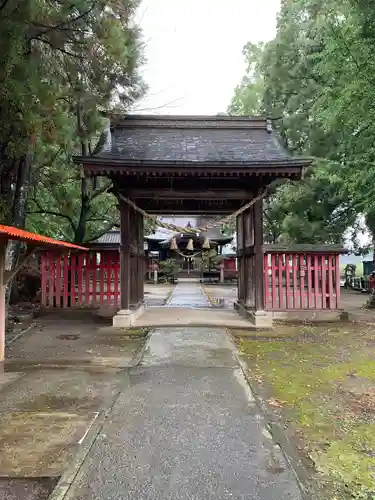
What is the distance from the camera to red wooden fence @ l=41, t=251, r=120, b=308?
1030cm

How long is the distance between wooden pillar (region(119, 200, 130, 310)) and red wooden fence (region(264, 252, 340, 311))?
3.29 m

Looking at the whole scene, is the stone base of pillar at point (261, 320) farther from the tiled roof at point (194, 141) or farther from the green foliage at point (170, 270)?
the green foliage at point (170, 270)

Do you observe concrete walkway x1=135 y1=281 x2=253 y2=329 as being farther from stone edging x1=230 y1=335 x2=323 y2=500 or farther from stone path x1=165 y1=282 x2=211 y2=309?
stone edging x1=230 y1=335 x2=323 y2=500

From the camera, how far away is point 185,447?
3051 mm

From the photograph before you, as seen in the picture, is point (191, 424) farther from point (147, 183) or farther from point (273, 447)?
point (147, 183)

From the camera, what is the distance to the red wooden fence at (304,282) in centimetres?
988

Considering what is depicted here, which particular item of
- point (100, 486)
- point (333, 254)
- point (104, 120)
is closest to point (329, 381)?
point (100, 486)

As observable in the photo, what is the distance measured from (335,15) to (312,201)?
767cm

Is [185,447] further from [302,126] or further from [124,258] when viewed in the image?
[302,126]

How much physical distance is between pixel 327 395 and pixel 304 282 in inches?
227

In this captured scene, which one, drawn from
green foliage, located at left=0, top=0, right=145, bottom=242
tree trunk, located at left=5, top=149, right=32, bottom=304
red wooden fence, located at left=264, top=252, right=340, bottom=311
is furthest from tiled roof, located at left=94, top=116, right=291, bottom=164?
red wooden fence, located at left=264, top=252, right=340, bottom=311

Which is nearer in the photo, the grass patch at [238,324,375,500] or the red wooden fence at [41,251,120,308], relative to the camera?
the grass patch at [238,324,375,500]

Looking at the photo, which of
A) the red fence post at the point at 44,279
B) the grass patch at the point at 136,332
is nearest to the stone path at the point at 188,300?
the grass patch at the point at 136,332

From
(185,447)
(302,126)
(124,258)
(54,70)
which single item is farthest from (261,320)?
(302,126)
